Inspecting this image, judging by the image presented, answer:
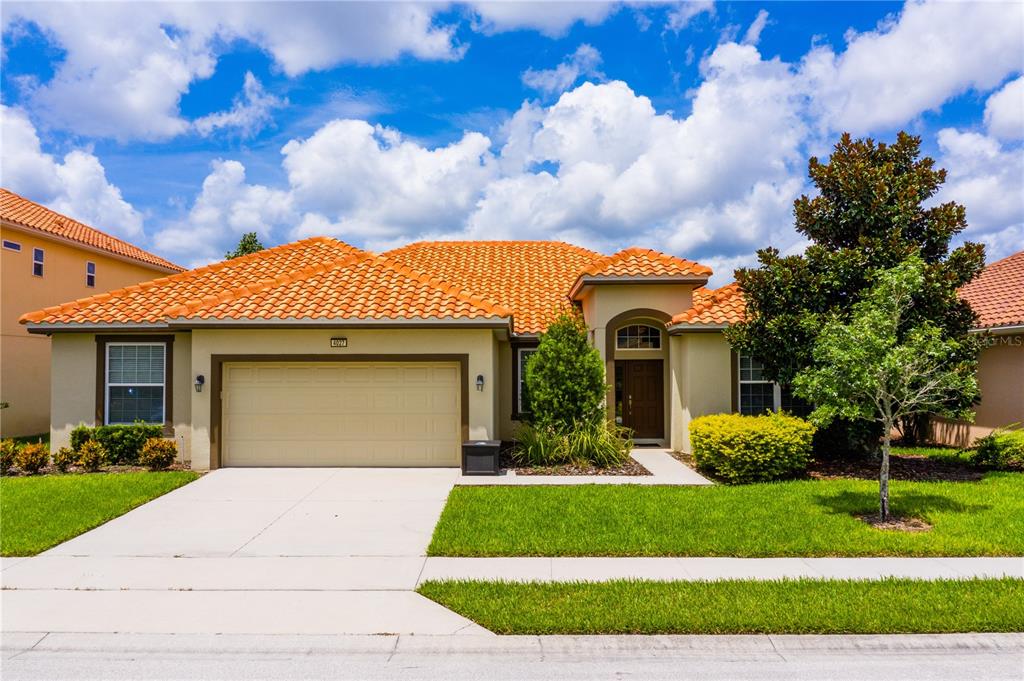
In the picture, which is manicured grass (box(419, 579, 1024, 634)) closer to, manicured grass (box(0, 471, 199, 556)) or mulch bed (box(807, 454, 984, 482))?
mulch bed (box(807, 454, 984, 482))

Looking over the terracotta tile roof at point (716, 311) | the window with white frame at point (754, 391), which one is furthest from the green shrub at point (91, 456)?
Result: the window with white frame at point (754, 391)

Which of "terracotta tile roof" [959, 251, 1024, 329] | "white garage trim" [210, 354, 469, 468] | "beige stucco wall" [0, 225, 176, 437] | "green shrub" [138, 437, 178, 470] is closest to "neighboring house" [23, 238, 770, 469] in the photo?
"white garage trim" [210, 354, 469, 468]

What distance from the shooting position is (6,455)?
11938 mm

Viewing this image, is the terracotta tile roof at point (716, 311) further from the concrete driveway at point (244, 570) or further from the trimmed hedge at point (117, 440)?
the trimmed hedge at point (117, 440)

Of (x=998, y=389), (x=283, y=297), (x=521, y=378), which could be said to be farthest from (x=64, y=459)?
(x=998, y=389)

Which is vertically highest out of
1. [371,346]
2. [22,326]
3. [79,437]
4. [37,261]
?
[37,261]

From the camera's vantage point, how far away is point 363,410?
12562 mm

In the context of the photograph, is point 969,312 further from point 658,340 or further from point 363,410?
point 363,410

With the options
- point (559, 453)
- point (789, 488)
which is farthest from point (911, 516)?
point (559, 453)

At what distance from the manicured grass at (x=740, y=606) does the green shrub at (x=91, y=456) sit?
32.6 feet

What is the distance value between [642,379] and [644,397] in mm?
489

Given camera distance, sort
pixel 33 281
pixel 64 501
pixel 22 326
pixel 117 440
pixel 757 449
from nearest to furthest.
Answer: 1. pixel 64 501
2. pixel 757 449
3. pixel 117 440
4. pixel 22 326
5. pixel 33 281

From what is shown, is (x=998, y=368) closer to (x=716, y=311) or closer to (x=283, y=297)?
(x=716, y=311)

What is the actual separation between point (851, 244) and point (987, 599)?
832 cm
